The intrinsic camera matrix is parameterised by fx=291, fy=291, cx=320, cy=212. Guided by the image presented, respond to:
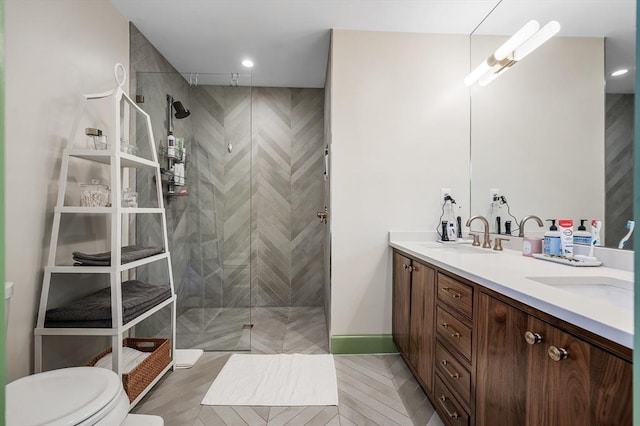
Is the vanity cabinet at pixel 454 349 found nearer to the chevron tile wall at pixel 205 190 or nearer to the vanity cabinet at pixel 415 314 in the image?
the vanity cabinet at pixel 415 314

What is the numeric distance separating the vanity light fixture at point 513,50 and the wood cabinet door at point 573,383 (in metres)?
1.53

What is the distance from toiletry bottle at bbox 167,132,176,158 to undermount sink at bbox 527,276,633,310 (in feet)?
8.23

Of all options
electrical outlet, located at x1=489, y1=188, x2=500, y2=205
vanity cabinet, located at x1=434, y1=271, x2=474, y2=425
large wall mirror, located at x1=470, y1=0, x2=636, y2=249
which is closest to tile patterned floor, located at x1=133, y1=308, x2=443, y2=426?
vanity cabinet, located at x1=434, y1=271, x2=474, y2=425

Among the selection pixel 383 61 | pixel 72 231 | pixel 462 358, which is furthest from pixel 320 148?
pixel 462 358

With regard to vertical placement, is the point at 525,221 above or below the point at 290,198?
below

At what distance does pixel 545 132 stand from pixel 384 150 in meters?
0.98

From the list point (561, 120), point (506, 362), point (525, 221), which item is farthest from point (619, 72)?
point (506, 362)

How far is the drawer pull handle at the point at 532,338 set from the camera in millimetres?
782

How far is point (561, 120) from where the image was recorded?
4.79ft

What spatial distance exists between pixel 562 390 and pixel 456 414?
66 cm

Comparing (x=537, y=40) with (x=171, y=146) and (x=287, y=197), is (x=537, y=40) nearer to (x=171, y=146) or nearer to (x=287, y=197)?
(x=287, y=197)

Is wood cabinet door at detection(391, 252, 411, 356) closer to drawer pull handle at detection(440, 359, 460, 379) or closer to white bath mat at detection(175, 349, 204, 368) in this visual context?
drawer pull handle at detection(440, 359, 460, 379)

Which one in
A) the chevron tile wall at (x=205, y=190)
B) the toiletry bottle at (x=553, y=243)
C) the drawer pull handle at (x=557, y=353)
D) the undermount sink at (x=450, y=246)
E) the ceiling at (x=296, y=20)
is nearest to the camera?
the drawer pull handle at (x=557, y=353)

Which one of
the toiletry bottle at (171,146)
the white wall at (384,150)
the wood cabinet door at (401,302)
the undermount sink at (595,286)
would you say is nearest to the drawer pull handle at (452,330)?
the undermount sink at (595,286)
